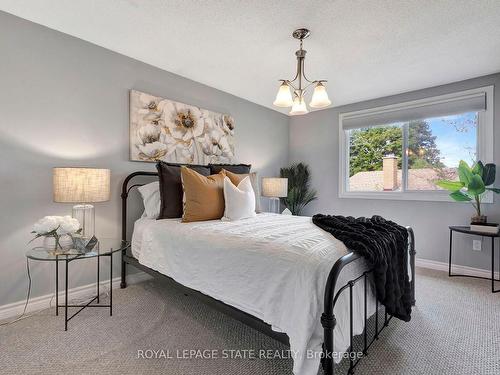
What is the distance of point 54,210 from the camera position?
89.4 inches

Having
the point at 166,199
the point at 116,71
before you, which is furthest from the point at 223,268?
the point at 116,71

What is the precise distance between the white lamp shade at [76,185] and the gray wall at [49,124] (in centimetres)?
39

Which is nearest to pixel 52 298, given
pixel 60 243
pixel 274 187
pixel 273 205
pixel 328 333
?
pixel 60 243

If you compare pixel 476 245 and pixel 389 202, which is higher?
pixel 389 202

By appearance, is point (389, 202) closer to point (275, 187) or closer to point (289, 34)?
point (275, 187)

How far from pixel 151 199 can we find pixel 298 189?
103 inches

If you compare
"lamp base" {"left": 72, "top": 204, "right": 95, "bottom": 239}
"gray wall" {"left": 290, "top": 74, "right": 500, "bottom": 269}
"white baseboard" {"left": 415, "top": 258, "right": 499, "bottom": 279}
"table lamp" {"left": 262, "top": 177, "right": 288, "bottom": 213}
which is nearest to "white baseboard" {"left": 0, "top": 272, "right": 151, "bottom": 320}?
"lamp base" {"left": 72, "top": 204, "right": 95, "bottom": 239}

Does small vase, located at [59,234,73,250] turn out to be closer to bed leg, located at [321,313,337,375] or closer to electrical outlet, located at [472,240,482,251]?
bed leg, located at [321,313,337,375]

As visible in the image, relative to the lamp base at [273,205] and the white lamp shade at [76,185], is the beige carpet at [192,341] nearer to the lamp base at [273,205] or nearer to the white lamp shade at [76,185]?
the white lamp shade at [76,185]

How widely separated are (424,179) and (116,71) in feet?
12.9

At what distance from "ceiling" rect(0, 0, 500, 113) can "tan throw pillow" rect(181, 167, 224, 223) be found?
1215mm

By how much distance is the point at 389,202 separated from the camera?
380cm

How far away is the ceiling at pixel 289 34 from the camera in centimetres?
194

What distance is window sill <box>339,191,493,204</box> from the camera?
334cm
